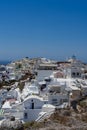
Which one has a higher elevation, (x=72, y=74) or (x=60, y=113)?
(x=72, y=74)

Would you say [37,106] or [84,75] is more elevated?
[84,75]

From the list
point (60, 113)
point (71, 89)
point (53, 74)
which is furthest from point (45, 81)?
point (60, 113)

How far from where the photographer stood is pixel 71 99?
26.5 m

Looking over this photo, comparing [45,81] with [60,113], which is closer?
[60,113]

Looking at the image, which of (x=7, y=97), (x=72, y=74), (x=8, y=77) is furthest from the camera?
(x=8, y=77)

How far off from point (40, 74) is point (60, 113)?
1466cm

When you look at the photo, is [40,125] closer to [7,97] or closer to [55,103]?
[55,103]

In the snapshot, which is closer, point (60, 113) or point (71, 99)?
point (60, 113)

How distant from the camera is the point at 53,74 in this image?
37.2 m

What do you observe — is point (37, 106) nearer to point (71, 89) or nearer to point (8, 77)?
point (71, 89)

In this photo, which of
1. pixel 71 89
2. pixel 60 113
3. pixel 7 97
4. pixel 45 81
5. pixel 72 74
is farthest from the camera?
pixel 72 74

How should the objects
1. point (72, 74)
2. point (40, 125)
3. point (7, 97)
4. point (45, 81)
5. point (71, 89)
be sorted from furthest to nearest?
point (72, 74), point (45, 81), point (7, 97), point (71, 89), point (40, 125)

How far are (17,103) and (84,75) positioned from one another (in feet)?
37.8

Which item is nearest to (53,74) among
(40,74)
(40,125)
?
(40,74)
